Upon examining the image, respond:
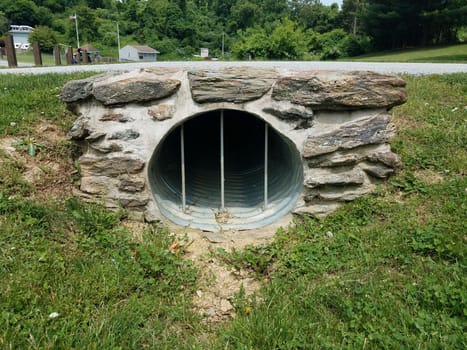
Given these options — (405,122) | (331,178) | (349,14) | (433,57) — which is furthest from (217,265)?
(349,14)

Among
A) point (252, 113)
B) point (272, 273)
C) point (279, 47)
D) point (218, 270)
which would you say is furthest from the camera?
point (279, 47)

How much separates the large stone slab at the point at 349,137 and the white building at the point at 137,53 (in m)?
40.4

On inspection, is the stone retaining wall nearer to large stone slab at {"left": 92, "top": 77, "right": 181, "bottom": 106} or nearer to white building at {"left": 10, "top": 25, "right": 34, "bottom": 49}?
large stone slab at {"left": 92, "top": 77, "right": 181, "bottom": 106}

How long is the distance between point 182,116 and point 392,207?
2.27 metres

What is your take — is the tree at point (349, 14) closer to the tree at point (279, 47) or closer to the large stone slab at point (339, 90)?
the tree at point (279, 47)

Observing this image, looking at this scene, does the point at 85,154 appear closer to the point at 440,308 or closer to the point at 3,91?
the point at 3,91

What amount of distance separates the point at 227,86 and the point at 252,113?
0.37 m

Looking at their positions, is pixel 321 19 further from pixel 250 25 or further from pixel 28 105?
pixel 28 105

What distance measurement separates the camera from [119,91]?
13.2 feet

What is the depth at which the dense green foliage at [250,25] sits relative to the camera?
27.1 meters

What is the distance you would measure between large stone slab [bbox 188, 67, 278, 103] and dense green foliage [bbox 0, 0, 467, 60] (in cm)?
2404

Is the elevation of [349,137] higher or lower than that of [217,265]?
higher

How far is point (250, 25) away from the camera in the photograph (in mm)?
Result: 60844

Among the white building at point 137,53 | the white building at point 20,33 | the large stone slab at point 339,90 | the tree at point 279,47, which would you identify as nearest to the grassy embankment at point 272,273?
the large stone slab at point 339,90
